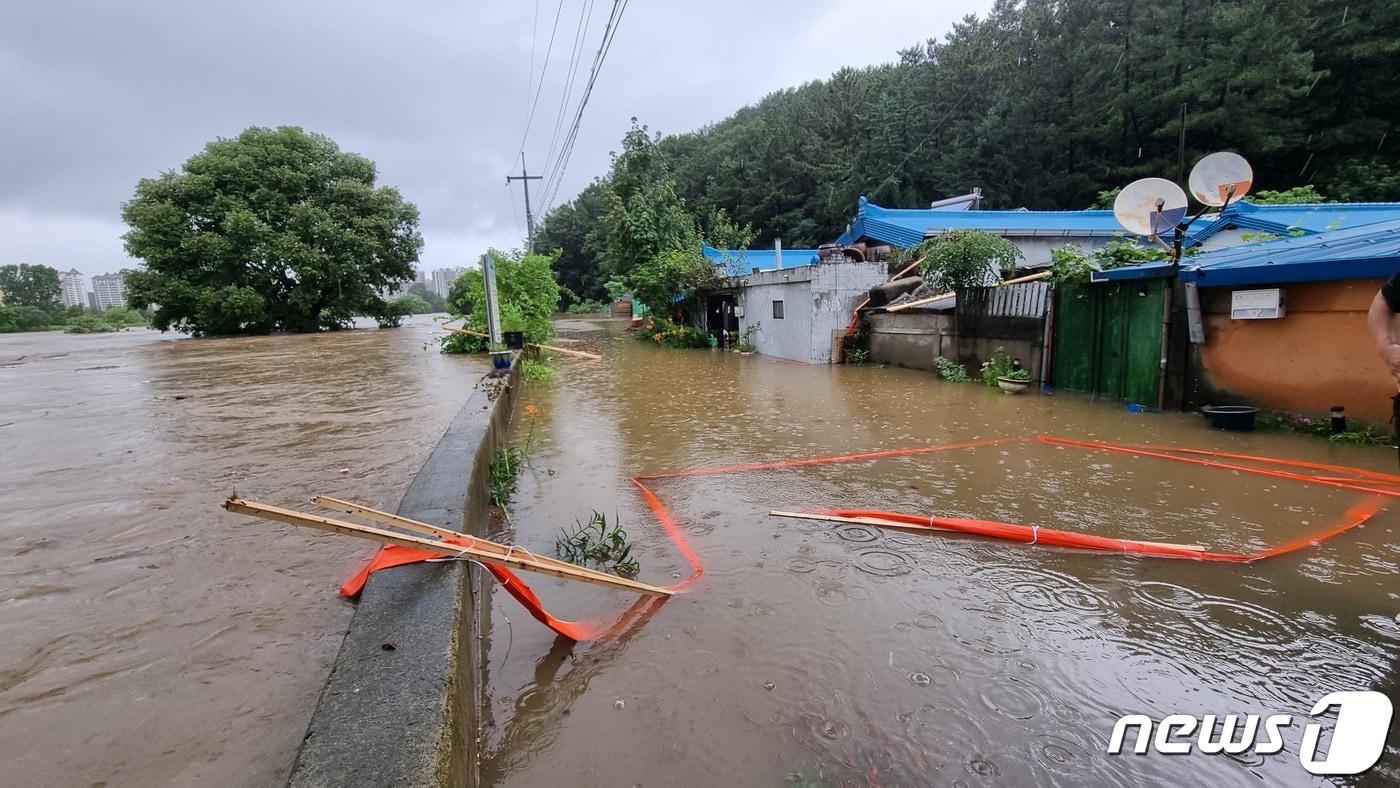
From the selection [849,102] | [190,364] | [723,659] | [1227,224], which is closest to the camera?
[723,659]

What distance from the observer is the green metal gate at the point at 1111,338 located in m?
8.19

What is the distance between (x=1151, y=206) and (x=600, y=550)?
8464 millimetres

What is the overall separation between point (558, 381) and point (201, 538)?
9.65 m

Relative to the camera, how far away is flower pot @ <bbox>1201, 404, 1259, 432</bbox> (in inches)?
264

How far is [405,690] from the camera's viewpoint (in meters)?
1.90

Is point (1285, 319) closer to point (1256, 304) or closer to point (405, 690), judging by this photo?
point (1256, 304)

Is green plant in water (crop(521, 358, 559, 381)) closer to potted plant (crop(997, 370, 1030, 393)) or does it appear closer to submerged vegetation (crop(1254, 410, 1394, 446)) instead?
potted plant (crop(997, 370, 1030, 393))

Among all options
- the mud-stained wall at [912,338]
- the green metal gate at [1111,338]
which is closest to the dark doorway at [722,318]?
the mud-stained wall at [912,338]

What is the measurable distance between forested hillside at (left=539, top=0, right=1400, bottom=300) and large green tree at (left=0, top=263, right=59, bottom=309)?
8571cm

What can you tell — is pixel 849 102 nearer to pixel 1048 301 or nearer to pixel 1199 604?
pixel 1048 301

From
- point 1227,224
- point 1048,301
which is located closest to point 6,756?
point 1048,301

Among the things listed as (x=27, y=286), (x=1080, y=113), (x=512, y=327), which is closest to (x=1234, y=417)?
(x=512, y=327)

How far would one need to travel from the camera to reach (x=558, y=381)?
13.3m

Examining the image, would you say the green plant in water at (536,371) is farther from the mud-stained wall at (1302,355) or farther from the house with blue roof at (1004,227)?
the mud-stained wall at (1302,355)
